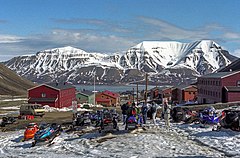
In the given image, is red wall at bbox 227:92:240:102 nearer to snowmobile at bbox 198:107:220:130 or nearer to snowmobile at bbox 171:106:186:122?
snowmobile at bbox 171:106:186:122

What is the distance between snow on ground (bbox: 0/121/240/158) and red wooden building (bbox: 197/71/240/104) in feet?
152

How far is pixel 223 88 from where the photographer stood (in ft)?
228

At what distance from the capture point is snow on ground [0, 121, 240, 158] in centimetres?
1680

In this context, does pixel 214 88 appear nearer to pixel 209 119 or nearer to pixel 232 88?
pixel 232 88


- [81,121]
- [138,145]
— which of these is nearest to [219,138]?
[138,145]

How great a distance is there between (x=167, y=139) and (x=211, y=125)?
21.8 ft

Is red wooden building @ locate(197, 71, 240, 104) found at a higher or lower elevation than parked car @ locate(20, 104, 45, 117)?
higher

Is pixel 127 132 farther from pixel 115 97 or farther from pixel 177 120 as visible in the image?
pixel 115 97

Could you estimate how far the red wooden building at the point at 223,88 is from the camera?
67562mm

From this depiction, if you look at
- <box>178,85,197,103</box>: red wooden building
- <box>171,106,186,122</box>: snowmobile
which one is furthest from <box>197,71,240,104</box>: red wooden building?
<box>171,106,186,122</box>: snowmobile

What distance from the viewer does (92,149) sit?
1841 cm

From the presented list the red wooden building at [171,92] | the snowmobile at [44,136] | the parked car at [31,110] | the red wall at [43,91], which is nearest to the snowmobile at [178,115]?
the snowmobile at [44,136]

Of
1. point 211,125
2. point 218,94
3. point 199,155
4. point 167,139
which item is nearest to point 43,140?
point 167,139

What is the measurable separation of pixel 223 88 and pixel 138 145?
5426cm
